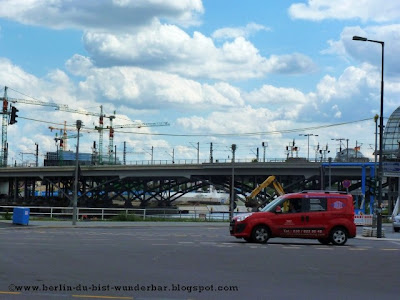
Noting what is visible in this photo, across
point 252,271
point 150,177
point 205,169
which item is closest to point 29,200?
point 150,177

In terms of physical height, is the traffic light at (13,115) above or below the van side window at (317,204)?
above

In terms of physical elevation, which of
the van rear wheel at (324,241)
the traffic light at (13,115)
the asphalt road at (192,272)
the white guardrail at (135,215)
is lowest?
the white guardrail at (135,215)

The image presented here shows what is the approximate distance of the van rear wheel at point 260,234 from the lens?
24.1m

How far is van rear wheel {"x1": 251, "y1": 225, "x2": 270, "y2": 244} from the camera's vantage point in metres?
24.1

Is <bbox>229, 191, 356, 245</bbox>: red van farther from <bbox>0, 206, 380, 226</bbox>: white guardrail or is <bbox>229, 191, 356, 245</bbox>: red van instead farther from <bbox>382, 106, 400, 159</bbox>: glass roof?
<bbox>382, 106, 400, 159</bbox>: glass roof

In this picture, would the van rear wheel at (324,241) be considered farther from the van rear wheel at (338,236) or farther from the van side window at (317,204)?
the van side window at (317,204)

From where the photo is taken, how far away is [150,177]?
352 feet

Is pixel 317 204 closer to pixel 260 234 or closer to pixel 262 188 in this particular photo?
pixel 260 234

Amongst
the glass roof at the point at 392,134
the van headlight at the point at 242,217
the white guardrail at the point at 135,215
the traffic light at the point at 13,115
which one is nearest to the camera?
the van headlight at the point at 242,217

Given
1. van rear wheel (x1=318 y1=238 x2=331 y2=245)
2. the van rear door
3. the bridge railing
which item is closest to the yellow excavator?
the bridge railing

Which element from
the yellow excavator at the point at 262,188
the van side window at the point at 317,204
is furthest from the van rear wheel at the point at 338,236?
the yellow excavator at the point at 262,188

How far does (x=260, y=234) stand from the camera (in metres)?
24.2

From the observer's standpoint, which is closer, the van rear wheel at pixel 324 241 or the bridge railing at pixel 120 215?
the van rear wheel at pixel 324 241

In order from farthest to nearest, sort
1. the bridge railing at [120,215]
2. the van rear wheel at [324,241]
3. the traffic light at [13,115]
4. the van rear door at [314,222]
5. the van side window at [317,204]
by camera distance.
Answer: the bridge railing at [120,215] < the traffic light at [13,115] < the van rear wheel at [324,241] < the van side window at [317,204] < the van rear door at [314,222]
